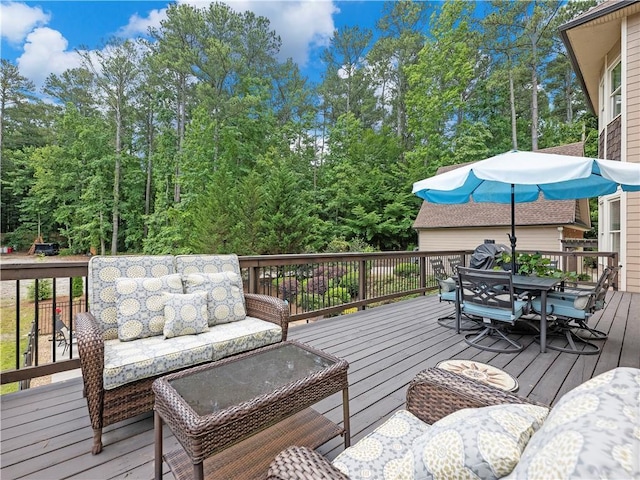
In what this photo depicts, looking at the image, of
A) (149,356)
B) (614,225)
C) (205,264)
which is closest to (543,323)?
(205,264)

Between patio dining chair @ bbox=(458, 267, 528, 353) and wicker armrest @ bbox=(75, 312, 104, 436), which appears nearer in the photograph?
wicker armrest @ bbox=(75, 312, 104, 436)

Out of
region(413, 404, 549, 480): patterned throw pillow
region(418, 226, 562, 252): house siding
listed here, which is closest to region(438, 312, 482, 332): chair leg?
region(413, 404, 549, 480): patterned throw pillow

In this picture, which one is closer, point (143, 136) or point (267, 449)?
point (267, 449)

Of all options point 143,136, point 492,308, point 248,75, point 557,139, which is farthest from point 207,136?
point 557,139

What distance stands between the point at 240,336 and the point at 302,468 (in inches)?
63.2

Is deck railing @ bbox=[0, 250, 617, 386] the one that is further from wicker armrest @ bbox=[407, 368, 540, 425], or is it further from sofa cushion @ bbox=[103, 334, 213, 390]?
wicker armrest @ bbox=[407, 368, 540, 425]

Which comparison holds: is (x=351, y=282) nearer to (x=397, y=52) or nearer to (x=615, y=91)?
(x=615, y=91)

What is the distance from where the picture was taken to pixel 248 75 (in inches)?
688

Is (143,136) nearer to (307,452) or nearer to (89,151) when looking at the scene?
(89,151)

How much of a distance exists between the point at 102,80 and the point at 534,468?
23.2 m

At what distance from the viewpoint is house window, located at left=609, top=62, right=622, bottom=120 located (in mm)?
6828

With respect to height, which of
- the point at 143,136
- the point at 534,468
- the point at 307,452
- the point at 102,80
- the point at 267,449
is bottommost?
the point at 267,449

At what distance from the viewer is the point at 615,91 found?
689 cm

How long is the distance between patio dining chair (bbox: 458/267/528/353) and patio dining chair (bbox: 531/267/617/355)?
11.6 inches
